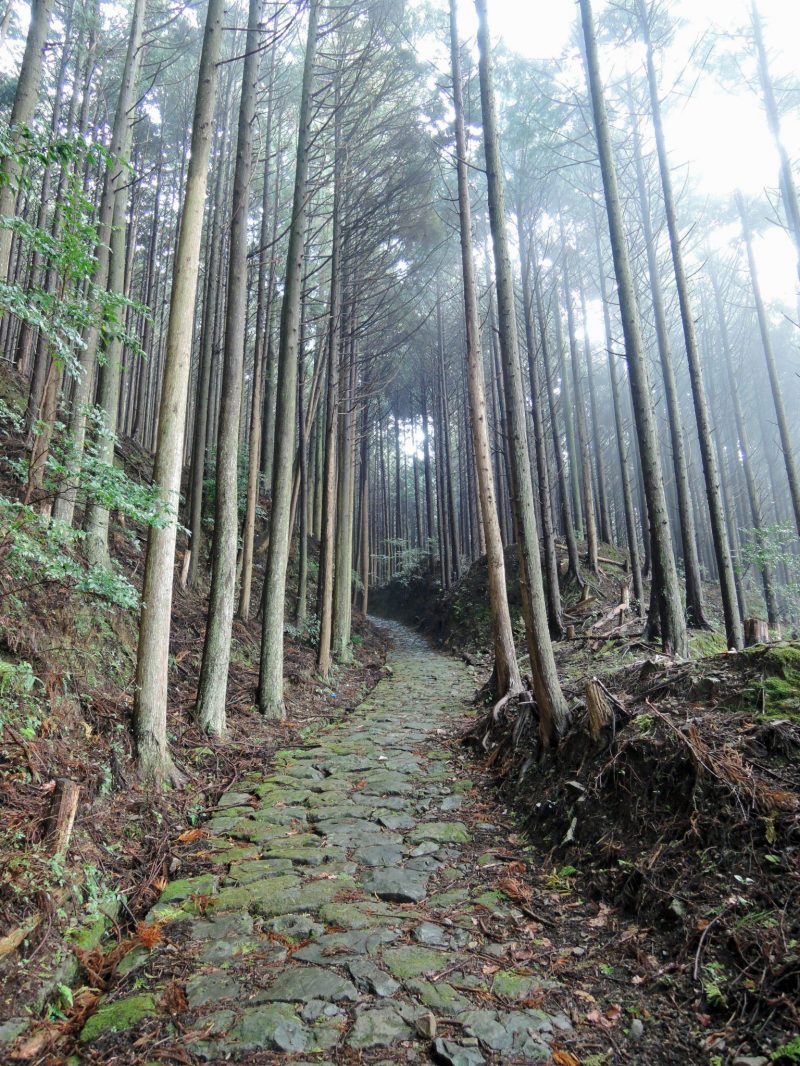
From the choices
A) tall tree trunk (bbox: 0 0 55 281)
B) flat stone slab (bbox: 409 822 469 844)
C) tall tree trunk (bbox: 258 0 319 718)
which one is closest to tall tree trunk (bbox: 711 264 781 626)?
tall tree trunk (bbox: 258 0 319 718)

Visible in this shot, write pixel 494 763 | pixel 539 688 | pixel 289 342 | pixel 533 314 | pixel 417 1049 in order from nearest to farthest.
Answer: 1. pixel 417 1049
2. pixel 539 688
3. pixel 494 763
4. pixel 289 342
5. pixel 533 314

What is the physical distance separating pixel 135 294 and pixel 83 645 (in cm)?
1587

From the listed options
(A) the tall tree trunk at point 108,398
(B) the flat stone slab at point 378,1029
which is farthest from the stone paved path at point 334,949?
(A) the tall tree trunk at point 108,398

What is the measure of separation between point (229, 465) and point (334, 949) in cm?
532

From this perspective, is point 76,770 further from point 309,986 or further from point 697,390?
point 697,390

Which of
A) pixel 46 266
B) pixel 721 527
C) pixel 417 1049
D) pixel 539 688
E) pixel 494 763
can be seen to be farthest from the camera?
pixel 721 527

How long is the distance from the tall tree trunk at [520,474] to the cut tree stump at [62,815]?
11.8 ft

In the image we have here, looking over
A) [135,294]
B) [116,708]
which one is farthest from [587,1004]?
[135,294]

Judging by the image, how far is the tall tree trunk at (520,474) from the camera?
4.99 metres

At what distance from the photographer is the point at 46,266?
4.43 m

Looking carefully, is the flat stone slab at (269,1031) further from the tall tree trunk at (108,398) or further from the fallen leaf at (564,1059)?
the tall tree trunk at (108,398)

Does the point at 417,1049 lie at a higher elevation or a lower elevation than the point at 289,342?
lower

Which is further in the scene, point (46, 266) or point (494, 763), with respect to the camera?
point (494, 763)

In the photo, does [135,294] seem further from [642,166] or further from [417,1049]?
[417,1049]
